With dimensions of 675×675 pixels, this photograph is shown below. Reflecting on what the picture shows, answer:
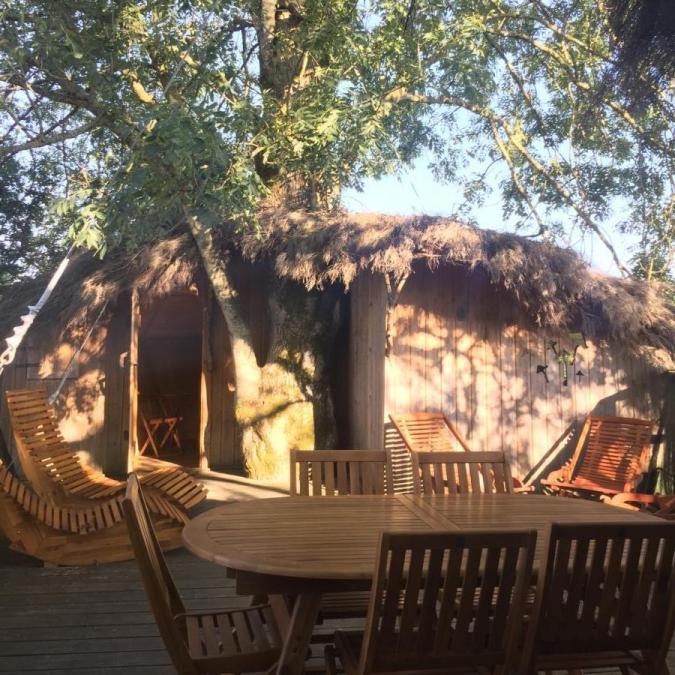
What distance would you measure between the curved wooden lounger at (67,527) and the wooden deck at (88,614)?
0.31 ft

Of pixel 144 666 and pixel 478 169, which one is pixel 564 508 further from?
pixel 478 169

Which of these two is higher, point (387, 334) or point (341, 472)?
point (387, 334)

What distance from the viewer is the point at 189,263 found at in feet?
24.1

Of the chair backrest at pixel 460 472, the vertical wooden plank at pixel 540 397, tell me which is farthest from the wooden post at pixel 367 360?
the chair backrest at pixel 460 472

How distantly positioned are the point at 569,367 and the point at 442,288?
1668mm

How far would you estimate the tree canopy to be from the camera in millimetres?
5742

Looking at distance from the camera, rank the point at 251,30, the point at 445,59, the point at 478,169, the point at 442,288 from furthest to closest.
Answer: the point at 478,169 → the point at 251,30 → the point at 445,59 → the point at 442,288

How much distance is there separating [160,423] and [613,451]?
6479 mm

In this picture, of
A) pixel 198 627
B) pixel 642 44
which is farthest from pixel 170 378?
pixel 642 44

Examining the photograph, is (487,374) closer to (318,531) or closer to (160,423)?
(318,531)

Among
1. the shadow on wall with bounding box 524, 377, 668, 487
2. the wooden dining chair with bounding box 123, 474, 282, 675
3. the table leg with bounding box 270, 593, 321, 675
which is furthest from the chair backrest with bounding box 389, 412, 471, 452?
the table leg with bounding box 270, 593, 321, 675

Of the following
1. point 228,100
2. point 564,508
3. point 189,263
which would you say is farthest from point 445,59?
point 564,508

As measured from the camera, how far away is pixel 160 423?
10.1 meters

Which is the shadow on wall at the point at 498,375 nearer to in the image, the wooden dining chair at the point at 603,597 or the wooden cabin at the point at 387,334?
the wooden cabin at the point at 387,334
